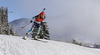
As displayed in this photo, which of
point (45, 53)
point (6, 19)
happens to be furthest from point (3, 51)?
point (6, 19)

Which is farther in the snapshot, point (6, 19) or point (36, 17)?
point (6, 19)

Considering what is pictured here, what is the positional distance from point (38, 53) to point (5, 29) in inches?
1621

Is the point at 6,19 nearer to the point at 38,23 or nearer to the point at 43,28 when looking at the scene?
the point at 43,28

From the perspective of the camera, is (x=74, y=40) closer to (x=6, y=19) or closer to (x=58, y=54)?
(x=6, y=19)

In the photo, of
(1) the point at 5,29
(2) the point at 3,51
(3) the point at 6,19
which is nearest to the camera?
(2) the point at 3,51

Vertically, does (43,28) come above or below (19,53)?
above

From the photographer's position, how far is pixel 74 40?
47.8m

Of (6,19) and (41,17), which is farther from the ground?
(6,19)

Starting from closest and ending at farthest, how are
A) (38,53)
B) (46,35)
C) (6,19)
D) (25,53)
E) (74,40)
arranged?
(25,53), (38,53), (46,35), (74,40), (6,19)

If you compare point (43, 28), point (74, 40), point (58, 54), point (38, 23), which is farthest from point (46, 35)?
point (58, 54)

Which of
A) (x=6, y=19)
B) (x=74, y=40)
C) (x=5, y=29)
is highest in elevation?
(x=6, y=19)

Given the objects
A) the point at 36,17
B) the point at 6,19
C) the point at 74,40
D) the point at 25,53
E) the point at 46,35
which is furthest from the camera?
the point at 6,19

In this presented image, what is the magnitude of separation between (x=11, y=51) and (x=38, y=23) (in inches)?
192

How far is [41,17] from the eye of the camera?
33.5ft
